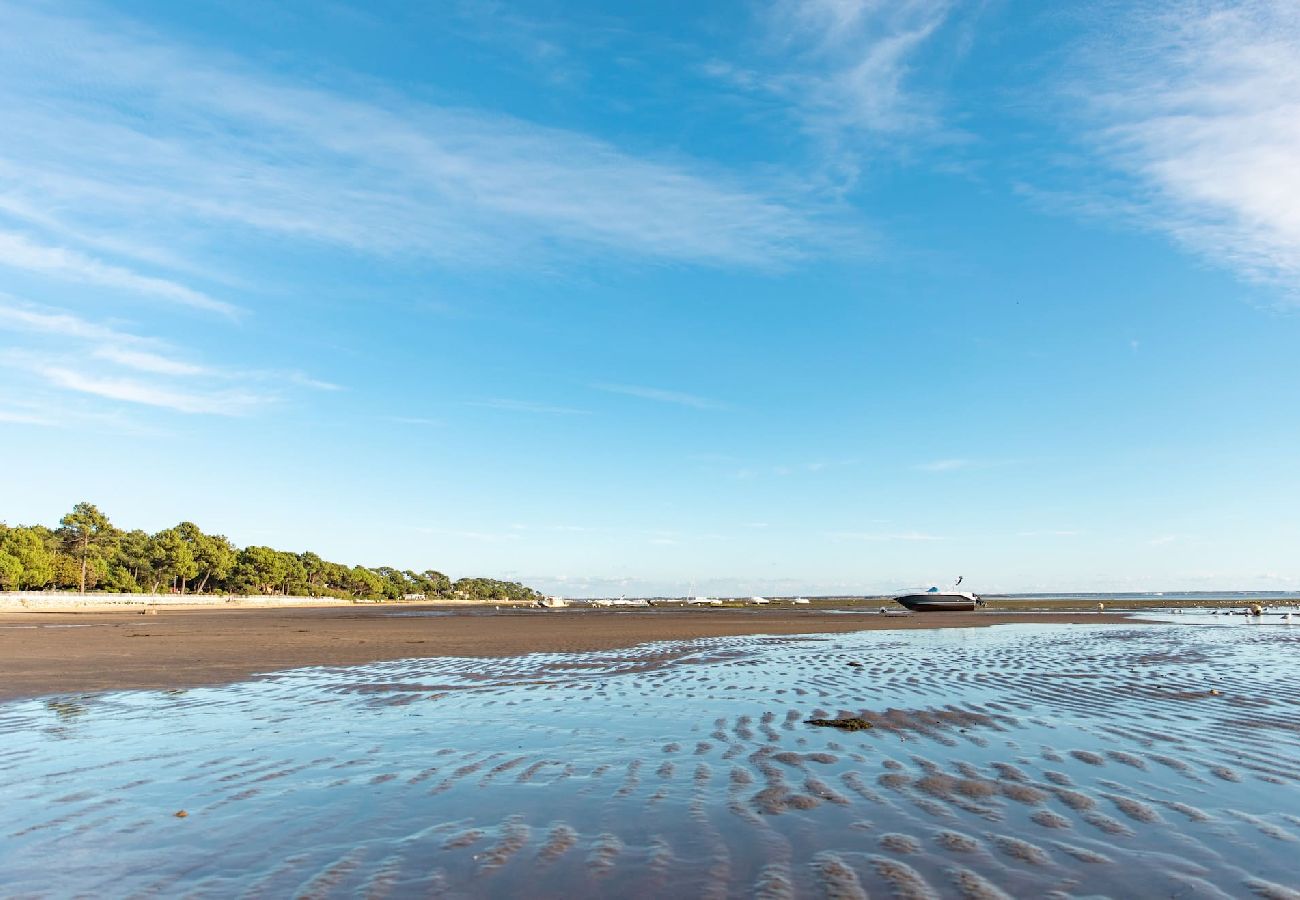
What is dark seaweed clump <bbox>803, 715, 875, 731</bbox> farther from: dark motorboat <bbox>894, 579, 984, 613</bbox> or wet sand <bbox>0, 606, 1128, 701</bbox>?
dark motorboat <bbox>894, 579, 984, 613</bbox>

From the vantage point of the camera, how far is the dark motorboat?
270 ft

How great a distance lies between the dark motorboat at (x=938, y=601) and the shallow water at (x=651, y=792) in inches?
2686

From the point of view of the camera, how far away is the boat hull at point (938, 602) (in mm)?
82188

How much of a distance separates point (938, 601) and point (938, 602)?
4.4 inches

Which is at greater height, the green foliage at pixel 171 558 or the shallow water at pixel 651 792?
the green foliage at pixel 171 558

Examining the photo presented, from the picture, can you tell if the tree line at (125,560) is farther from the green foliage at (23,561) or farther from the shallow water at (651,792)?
the shallow water at (651,792)

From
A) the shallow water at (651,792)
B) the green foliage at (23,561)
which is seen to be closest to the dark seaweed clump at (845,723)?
the shallow water at (651,792)

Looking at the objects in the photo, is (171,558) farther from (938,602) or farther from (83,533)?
(938,602)

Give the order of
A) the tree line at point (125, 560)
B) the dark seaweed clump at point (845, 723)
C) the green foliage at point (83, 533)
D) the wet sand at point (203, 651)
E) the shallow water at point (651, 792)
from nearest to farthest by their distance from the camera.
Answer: the shallow water at point (651, 792) → the dark seaweed clump at point (845, 723) → the wet sand at point (203, 651) → the tree line at point (125, 560) → the green foliage at point (83, 533)

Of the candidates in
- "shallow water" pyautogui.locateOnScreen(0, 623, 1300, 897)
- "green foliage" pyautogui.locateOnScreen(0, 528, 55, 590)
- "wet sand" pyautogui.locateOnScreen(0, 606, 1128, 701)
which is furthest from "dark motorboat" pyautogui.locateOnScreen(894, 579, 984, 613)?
"green foliage" pyautogui.locateOnScreen(0, 528, 55, 590)

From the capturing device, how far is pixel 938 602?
271ft

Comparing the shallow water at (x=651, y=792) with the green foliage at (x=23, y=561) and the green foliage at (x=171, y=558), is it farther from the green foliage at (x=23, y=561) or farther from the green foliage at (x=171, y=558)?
the green foliage at (x=171, y=558)

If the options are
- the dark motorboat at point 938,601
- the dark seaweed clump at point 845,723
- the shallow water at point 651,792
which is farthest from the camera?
the dark motorboat at point 938,601

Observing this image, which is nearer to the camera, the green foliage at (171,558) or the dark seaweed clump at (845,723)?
the dark seaweed clump at (845,723)
